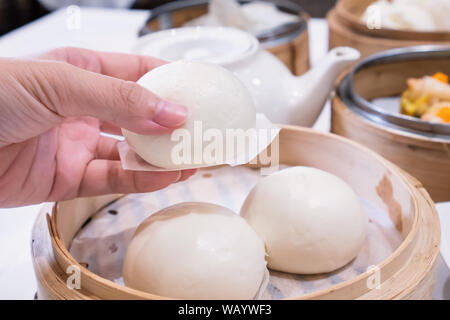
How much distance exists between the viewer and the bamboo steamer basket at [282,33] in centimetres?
160

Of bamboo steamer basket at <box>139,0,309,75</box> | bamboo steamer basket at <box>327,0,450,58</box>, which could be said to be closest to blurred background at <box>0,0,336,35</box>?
bamboo steamer basket at <box>139,0,309,75</box>

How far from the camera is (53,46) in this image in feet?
6.79

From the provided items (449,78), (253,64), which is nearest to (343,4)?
(449,78)

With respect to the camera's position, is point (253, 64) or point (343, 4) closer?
point (253, 64)

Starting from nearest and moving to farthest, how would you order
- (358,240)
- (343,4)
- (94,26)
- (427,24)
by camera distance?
(358,240) < (427,24) < (343,4) < (94,26)

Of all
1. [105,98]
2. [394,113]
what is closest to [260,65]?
[394,113]

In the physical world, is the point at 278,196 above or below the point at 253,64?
below

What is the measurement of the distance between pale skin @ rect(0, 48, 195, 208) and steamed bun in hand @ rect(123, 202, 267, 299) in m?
0.14

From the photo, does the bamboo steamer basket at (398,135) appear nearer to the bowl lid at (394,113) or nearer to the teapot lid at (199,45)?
the bowl lid at (394,113)

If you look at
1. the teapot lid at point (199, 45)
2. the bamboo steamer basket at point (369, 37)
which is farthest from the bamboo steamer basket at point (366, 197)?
the bamboo steamer basket at point (369, 37)

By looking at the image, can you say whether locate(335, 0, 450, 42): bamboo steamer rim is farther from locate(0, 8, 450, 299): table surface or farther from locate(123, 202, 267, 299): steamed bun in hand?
locate(123, 202, 267, 299): steamed bun in hand

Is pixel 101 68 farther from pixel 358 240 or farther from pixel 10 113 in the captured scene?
pixel 358 240

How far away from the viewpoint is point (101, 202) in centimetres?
104
